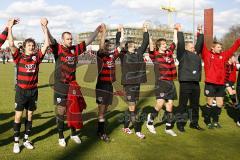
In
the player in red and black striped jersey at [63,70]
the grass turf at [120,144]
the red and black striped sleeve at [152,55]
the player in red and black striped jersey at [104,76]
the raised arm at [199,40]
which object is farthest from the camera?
the raised arm at [199,40]

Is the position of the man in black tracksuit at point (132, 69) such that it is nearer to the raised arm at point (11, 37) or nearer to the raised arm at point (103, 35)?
the raised arm at point (103, 35)

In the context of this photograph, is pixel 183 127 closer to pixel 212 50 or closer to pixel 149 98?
pixel 212 50

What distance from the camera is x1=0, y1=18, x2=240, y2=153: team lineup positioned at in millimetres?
6516

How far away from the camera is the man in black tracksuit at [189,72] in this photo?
8.42 meters

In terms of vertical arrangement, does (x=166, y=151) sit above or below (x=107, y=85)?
below

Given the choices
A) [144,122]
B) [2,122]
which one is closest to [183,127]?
[144,122]

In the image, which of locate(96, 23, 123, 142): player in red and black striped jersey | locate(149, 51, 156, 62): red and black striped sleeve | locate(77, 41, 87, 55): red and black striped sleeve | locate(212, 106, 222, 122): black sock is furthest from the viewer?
locate(212, 106, 222, 122): black sock

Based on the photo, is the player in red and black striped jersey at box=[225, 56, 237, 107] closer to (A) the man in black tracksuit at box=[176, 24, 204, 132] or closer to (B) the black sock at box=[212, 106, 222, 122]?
(B) the black sock at box=[212, 106, 222, 122]

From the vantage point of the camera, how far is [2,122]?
8.76 meters

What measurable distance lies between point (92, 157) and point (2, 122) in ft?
11.8

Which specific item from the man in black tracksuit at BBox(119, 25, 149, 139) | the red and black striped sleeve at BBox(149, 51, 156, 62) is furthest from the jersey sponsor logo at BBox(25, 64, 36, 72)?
the red and black striped sleeve at BBox(149, 51, 156, 62)

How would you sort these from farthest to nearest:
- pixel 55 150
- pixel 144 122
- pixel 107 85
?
pixel 144 122
pixel 107 85
pixel 55 150

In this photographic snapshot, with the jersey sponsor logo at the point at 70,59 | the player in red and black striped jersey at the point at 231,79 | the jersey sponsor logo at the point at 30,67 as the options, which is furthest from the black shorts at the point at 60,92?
the player in red and black striped jersey at the point at 231,79

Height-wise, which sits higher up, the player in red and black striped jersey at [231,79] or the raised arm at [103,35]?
the raised arm at [103,35]
